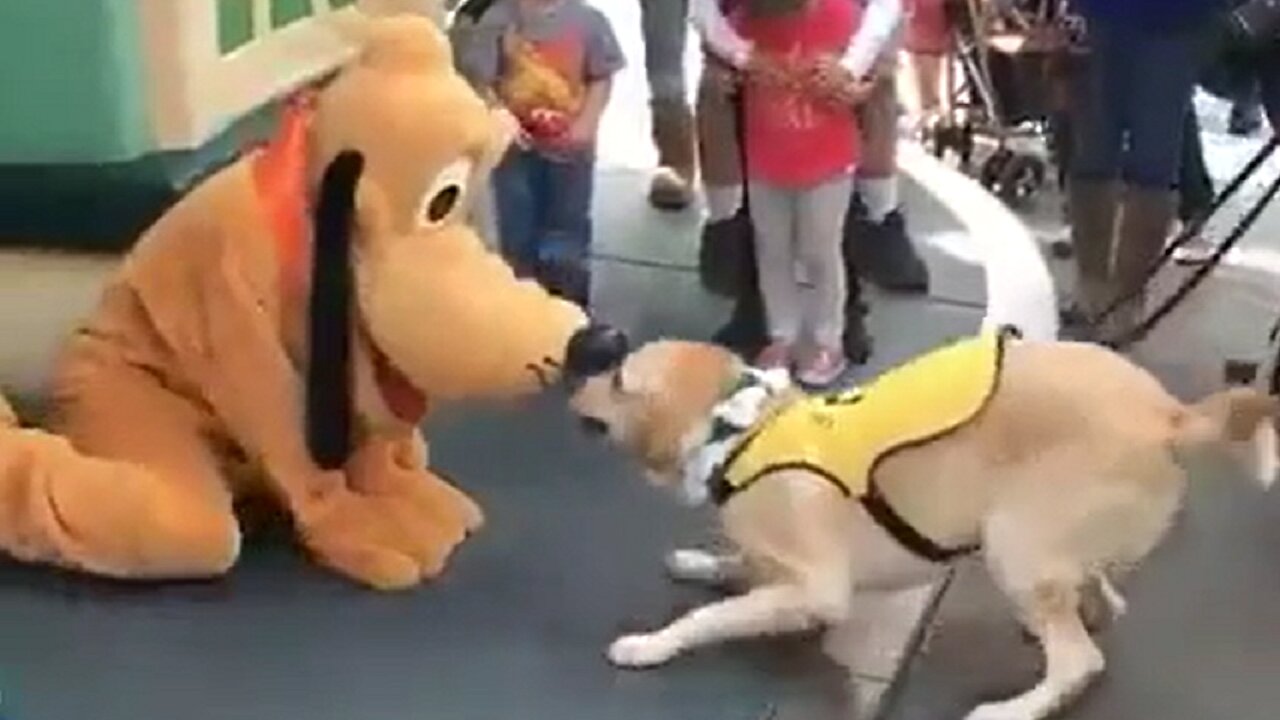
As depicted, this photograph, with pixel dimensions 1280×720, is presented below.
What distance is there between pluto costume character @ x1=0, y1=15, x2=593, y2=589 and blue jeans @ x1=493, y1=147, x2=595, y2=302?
1.68ft

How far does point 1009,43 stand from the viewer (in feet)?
9.96

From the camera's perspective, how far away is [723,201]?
2668 millimetres

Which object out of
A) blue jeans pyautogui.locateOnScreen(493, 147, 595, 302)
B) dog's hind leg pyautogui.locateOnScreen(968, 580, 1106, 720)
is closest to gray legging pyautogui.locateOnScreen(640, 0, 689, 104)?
blue jeans pyautogui.locateOnScreen(493, 147, 595, 302)

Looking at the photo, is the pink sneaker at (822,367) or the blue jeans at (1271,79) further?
the blue jeans at (1271,79)

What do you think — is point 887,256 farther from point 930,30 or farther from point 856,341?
point 930,30

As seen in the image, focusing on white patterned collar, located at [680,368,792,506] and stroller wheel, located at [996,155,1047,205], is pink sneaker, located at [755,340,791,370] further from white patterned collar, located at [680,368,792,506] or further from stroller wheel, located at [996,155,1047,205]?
stroller wheel, located at [996,155,1047,205]

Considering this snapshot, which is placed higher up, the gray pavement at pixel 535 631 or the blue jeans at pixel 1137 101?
the blue jeans at pixel 1137 101

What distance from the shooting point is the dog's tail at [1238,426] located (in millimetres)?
1726

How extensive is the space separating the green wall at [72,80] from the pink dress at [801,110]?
59cm

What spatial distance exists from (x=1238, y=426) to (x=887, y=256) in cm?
98

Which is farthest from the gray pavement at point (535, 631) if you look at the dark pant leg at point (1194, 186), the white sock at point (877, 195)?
the dark pant leg at point (1194, 186)

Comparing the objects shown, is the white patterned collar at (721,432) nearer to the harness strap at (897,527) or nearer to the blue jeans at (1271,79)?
the harness strap at (897,527)

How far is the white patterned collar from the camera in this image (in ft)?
5.96

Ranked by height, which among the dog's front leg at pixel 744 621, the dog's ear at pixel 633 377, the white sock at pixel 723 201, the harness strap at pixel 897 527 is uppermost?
the dog's ear at pixel 633 377
